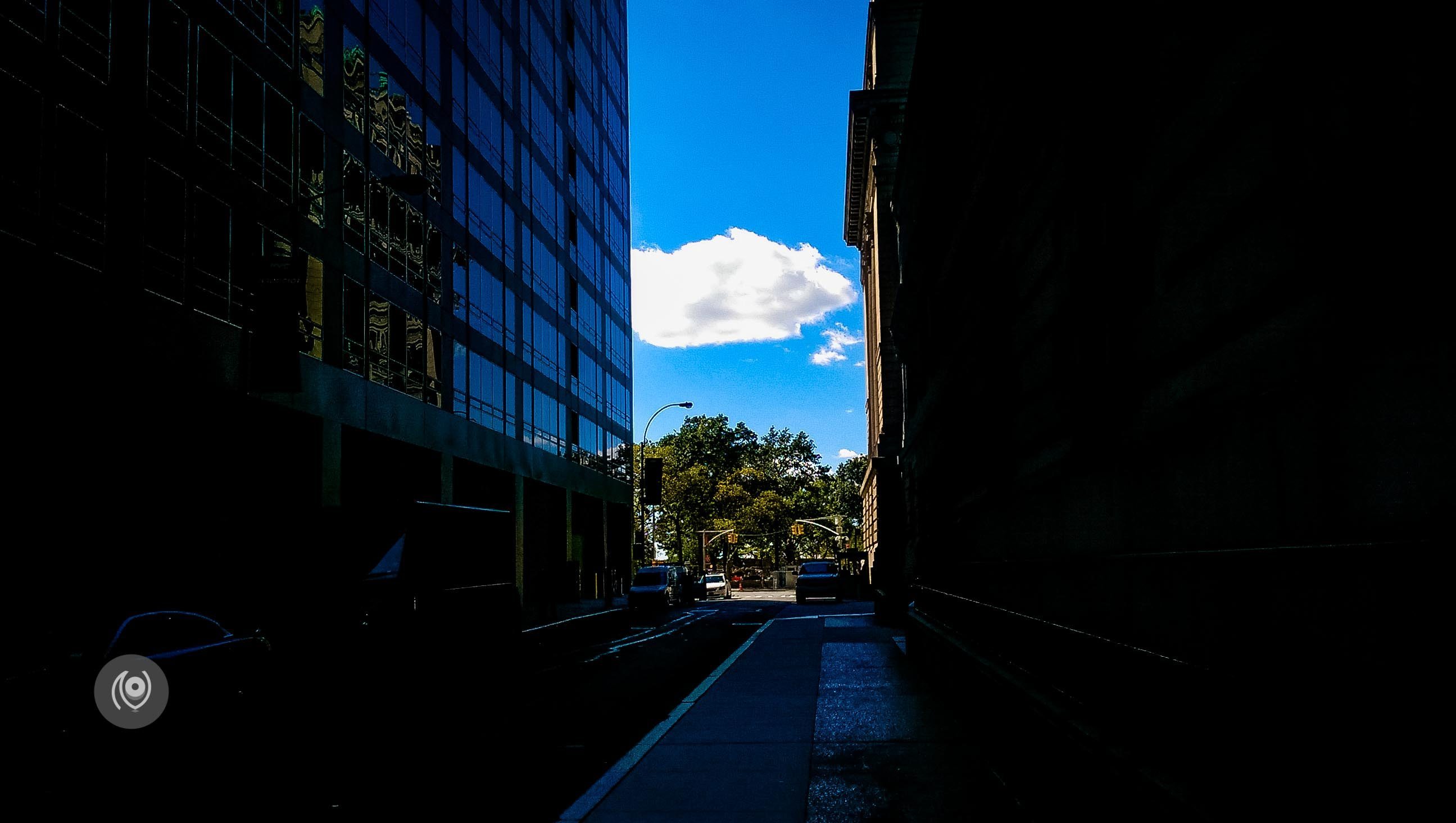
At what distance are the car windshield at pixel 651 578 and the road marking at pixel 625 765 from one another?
1061 inches

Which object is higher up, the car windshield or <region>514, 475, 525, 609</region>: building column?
<region>514, 475, 525, 609</region>: building column

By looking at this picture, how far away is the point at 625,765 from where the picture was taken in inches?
338

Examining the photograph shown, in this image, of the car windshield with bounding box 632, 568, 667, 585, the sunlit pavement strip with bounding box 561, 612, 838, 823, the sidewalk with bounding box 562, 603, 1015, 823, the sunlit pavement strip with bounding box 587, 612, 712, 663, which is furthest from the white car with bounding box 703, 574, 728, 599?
the sidewalk with bounding box 562, 603, 1015, 823

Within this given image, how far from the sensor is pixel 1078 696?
5.54 m

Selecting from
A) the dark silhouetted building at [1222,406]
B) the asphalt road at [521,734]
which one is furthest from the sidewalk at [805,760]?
the dark silhouetted building at [1222,406]

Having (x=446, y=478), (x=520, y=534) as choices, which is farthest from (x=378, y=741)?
(x=520, y=534)

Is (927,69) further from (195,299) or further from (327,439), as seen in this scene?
(327,439)

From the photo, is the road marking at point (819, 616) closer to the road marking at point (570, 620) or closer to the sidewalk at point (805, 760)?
the road marking at point (570, 620)

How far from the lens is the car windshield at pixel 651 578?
41531 millimetres

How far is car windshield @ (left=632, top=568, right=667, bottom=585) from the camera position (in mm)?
41531

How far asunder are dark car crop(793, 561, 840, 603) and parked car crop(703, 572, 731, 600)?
13.2 m

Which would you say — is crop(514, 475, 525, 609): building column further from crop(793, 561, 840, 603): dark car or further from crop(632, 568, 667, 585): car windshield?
crop(793, 561, 840, 603): dark car

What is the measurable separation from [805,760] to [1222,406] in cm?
598

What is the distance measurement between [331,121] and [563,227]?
22232 mm
